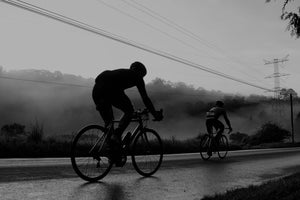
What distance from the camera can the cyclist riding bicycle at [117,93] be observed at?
23.1 feet

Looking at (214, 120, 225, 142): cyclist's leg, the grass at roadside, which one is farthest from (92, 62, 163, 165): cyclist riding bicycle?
(214, 120, 225, 142): cyclist's leg

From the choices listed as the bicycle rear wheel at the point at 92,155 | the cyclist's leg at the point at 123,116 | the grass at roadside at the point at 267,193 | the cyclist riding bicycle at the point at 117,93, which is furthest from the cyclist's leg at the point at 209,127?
the grass at roadside at the point at 267,193

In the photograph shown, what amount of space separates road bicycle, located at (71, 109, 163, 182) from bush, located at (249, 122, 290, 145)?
76.5 meters

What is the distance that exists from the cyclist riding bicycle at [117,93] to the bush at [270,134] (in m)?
77.1

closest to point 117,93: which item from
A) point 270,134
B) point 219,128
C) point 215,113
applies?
A: point 215,113

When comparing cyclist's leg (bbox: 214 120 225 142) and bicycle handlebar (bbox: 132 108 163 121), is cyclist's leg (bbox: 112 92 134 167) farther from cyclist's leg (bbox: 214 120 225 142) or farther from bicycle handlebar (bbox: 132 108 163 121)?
cyclist's leg (bbox: 214 120 225 142)

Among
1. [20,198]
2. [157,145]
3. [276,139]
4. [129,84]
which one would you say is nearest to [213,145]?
[157,145]

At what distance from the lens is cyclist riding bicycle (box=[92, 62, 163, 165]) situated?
7.04 meters

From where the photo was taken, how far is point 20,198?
517cm

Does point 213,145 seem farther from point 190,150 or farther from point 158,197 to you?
point 190,150

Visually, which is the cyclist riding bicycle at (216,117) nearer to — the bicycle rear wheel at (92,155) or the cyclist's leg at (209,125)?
the cyclist's leg at (209,125)

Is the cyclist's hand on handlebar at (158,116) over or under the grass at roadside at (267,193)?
over

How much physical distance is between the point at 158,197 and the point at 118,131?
1.64 meters

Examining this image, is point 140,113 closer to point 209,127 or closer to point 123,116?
point 123,116
